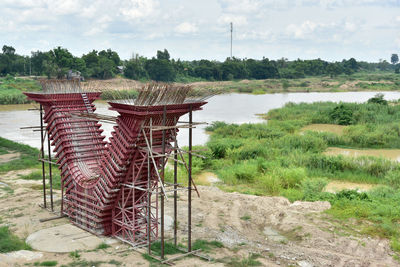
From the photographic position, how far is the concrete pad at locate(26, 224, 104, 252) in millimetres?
10242

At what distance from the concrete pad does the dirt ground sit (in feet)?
1.05

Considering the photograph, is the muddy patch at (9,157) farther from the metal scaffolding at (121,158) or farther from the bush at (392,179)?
the bush at (392,179)

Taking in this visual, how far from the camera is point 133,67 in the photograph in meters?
55.2

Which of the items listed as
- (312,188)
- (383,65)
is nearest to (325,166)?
(312,188)

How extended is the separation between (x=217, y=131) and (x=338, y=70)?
7849 centimetres

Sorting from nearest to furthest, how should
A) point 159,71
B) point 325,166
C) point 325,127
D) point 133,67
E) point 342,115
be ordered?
point 325,166 → point 325,127 → point 342,115 → point 133,67 → point 159,71

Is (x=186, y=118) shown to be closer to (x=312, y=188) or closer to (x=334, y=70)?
(x=312, y=188)

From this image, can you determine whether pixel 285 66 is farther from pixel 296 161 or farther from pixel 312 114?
pixel 296 161

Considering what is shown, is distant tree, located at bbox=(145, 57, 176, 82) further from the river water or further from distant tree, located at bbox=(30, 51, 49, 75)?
distant tree, located at bbox=(30, 51, 49, 75)

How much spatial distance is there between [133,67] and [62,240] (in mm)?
46126

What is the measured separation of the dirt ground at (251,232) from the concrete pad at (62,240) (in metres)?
0.32

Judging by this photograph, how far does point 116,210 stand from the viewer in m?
11.0

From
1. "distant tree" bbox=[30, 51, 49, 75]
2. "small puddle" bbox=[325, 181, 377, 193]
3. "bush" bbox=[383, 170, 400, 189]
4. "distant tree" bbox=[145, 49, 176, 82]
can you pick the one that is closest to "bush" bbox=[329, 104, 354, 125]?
"small puddle" bbox=[325, 181, 377, 193]

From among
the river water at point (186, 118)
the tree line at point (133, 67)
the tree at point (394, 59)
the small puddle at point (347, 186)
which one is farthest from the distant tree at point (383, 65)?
the small puddle at point (347, 186)
